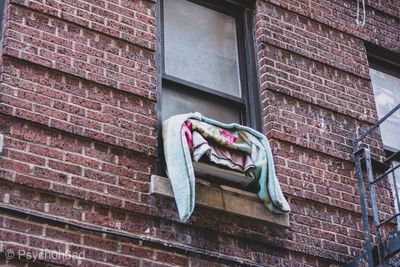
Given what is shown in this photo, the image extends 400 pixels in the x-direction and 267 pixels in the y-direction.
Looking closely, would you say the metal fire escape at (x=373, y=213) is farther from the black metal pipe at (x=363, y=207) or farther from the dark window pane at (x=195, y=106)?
the dark window pane at (x=195, y=106)

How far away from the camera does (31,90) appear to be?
19.5ft

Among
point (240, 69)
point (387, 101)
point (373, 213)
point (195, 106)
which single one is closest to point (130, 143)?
point (195, 106)

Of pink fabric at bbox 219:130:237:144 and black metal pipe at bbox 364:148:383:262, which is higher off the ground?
pink fabric at bbox 219:130:237:144

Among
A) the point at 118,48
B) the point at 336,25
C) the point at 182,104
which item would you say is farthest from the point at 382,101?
the point at 118,48

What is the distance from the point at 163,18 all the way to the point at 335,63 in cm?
184

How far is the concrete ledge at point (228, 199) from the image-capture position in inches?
243

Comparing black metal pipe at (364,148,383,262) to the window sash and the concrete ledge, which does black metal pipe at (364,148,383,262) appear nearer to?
the concrete ledge

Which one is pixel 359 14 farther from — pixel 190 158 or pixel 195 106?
pixel 190 158

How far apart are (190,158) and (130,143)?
0.48 m

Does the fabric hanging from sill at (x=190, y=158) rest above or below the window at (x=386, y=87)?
below

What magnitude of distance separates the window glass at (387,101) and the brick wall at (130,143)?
1.71 ft

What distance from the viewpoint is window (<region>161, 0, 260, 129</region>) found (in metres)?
7.10

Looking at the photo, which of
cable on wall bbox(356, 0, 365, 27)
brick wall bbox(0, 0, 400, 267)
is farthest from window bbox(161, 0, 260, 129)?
cable on wall bbox(356, 0, 365, 27)

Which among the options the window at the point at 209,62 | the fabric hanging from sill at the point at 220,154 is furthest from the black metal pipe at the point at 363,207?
the fabric hanging from sill at the point at 220,154
